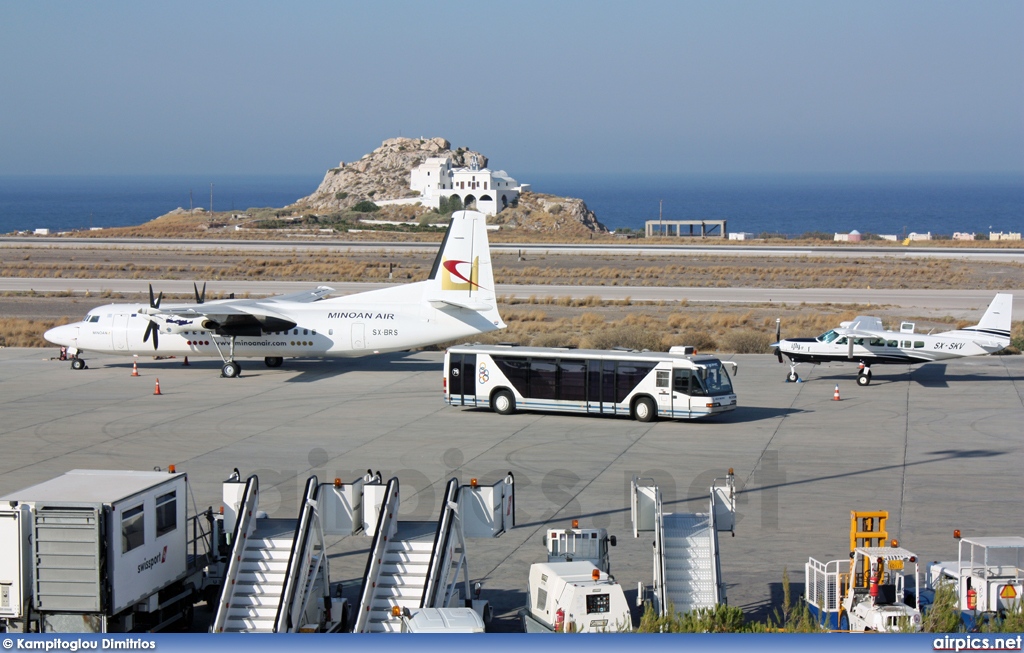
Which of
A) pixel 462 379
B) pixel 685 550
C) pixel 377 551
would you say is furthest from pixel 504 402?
pixel 377 551

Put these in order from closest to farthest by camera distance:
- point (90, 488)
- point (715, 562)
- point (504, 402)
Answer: point (90, 488) < point (715, 562) < point (504, 402)

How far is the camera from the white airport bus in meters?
30.5

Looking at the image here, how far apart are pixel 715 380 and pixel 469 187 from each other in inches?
5803

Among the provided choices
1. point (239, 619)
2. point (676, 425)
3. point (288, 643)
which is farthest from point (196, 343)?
point (288, 643)

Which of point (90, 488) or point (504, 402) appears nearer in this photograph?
point (90, 488)

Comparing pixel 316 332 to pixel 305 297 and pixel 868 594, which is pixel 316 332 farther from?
pixel 868 594

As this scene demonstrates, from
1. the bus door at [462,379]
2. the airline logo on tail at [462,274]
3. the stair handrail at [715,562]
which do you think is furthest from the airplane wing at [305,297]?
the stair handrail at [715,562]

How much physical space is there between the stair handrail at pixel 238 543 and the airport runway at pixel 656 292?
51857 millimetres

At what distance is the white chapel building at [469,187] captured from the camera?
172m

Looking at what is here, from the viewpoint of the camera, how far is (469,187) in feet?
576

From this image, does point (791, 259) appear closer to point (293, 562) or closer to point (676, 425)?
point (676, 425)

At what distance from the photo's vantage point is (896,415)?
3203 centimetres

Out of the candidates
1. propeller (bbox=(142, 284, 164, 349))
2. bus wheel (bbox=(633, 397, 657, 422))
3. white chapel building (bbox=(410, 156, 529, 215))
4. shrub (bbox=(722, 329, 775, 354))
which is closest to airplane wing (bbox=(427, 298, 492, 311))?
bus wheel (bbox=(633, 397, 657, 422))

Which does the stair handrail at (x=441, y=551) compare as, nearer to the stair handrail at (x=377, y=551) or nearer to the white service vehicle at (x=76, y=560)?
the stair handrail at (x=377, y=551)
